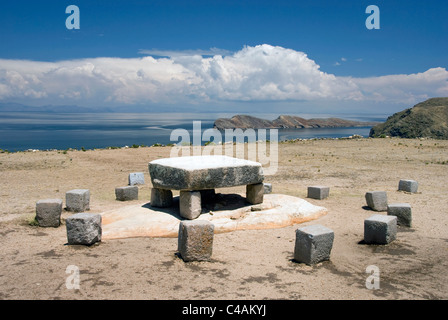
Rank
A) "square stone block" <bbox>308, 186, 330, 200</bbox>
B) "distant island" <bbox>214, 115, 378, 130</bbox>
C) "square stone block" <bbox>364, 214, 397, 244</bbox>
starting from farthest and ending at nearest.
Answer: "distant island" <bbox>214, 115, 378, 130</bbox> < "square stone block" <bbox>308, 186, 330, 200</bbox> < "square stone block" <bbox>364, 214, 397, 244</bbox>

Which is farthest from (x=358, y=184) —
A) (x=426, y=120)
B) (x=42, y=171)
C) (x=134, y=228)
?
(x=426, y=120)

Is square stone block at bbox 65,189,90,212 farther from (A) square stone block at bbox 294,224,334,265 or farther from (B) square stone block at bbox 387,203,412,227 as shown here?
(B) square stone block at bbox 387,203,412,227

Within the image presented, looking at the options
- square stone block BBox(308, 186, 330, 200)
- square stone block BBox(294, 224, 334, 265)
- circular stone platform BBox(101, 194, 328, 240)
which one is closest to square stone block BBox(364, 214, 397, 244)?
square stone block BBox(294, 224, 334, 265)

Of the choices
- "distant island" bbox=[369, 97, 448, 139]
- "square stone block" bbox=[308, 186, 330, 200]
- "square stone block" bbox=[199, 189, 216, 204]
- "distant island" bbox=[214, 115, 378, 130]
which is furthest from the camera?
"distant island" bbox=[214, 115, 378, 130]

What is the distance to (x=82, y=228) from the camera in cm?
946

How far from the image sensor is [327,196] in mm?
15734

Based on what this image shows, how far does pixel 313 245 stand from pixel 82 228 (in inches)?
223

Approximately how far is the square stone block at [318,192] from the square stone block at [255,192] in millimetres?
3505

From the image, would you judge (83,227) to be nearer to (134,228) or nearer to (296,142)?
(134,228)

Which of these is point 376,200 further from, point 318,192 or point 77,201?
point 77,201

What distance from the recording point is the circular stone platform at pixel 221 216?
35.7ft

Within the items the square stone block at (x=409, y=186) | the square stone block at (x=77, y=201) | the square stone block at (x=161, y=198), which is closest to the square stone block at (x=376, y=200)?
the square stone block at (x=409, y=186)

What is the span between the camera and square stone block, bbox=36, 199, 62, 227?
37.8 feet

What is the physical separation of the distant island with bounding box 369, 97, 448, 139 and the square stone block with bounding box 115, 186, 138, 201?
4923 cm
